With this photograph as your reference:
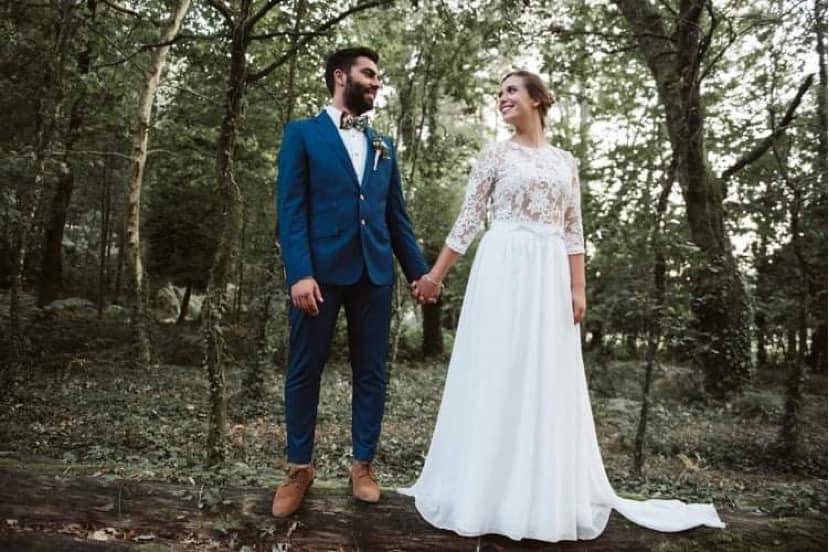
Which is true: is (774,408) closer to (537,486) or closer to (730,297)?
(730,297)

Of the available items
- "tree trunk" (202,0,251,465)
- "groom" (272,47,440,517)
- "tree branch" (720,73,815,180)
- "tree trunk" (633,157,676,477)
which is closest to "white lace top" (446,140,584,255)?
"groom" (272,47,440,517)

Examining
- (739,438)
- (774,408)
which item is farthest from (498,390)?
(774,408)

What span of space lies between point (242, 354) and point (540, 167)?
33.8ft

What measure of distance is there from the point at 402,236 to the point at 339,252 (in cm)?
52

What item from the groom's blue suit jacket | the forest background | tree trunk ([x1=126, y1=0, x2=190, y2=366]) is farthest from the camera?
tree trunk ([x1=126, y1=0, x2=190, y2=366])

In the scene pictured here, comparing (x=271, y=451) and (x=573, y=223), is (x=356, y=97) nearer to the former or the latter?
(x=573, y=223)

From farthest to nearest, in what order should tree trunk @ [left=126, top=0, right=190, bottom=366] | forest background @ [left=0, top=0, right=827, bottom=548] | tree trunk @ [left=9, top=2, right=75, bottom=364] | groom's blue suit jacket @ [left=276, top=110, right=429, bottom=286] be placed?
tree trunk @ [left=126, top=0, right=190, bottom=366] → tree trunk @ [left=9, top=2, right=75, bottom=364] → forest background @ [left=0, top=0, right=827, bottom=548] → groom's blue suit jacket @ [left=276, top=110, right=429, bottom=286]

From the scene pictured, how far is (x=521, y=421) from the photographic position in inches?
123

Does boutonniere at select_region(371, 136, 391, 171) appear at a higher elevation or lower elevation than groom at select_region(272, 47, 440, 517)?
higher

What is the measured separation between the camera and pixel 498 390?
10.3 feet

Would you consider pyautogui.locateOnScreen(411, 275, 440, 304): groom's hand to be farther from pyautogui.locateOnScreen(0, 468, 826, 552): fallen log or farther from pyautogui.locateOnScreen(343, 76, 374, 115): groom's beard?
pyautogui.locateOnScreen(0, 468, 826, 552): fallen log

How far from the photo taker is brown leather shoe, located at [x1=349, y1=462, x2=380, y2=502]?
3.25 metres

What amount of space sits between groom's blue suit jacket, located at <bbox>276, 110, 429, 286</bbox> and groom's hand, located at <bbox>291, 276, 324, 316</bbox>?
9 cm

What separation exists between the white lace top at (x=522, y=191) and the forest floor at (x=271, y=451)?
1.66m
